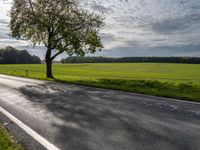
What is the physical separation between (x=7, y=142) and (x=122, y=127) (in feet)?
9.40

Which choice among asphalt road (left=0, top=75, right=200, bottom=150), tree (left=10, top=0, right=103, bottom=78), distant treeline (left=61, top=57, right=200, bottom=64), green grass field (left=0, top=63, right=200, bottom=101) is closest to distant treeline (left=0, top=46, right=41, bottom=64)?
distant treeline (left=61, top=57, right=200, bottom=64)

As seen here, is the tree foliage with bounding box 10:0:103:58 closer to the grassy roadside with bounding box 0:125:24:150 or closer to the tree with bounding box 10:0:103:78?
the tree with bounding box 10:0:103:78

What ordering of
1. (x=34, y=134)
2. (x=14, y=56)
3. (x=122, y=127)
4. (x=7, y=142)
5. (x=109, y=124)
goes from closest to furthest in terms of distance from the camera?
1. (x=7, y=142)
2. (x=34, y=134)
3. (x=122, y=127)
4. (x=109, y=124)
5. (x=14, y=56)

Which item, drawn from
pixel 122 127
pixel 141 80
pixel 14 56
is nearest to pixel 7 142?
pixel 122 127

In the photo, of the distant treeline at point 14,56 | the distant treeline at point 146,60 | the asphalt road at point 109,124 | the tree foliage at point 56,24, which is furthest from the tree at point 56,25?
the distant treeline at point 14,56

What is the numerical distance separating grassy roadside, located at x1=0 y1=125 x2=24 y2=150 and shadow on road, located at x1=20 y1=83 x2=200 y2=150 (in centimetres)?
90

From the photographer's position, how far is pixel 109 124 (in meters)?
6.69

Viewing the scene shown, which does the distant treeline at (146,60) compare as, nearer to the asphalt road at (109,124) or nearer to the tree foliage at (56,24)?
the tree foliage at (56,24)

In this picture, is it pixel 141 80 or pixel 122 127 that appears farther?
pixel 141 80

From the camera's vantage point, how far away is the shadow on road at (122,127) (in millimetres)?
5124

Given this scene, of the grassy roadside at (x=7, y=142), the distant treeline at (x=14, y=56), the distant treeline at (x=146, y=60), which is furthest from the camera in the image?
the distant treeline at (x=14, y=56)

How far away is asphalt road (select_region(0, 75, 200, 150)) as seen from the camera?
203 inches

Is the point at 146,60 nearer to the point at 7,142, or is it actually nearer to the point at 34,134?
the point at 34,134

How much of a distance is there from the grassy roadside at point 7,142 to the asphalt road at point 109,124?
193 millimetres
